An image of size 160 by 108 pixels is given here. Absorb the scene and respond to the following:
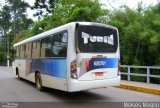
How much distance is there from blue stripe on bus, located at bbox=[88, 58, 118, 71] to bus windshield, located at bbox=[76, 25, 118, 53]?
13.6 inches

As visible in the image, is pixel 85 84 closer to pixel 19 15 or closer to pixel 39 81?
pixel 39 81

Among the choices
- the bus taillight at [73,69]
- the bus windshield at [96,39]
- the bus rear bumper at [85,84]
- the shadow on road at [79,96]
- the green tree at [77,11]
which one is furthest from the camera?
the green tree at [77,11]

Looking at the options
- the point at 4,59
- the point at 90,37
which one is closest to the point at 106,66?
the point at 90,37

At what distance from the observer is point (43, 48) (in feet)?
41.3

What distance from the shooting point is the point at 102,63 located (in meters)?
10.3

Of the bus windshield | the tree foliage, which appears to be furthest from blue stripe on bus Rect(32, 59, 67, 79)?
the tree foliage

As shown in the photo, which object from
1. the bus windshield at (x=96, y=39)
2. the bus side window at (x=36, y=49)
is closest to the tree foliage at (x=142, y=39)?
the bus windshield at (x=96, y=39)

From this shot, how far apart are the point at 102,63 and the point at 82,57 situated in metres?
0.93

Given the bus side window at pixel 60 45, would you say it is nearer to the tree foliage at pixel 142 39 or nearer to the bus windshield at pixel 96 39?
the bus windshield at pixel 96 39

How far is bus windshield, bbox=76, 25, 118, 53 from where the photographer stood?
9.91 m

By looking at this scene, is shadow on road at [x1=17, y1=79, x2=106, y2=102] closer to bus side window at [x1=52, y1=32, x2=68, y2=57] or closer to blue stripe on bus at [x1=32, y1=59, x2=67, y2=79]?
blue stripe on bus at [x1=32, y1=59, x2=67, y2=79]

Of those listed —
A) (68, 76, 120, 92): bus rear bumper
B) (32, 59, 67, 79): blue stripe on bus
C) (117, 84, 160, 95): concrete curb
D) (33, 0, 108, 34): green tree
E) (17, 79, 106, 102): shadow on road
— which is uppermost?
(33, 0, 108, 34): green tree

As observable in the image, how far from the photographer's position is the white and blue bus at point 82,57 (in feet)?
31.9

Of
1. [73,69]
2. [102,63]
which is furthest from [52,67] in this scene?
[102,63]
